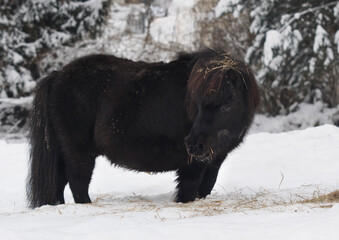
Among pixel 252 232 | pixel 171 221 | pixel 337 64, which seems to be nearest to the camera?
pixel 252 232

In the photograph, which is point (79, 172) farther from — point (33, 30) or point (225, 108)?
point (33, 30)

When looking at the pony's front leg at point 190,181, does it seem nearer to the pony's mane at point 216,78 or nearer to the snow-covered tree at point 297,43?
the pony's mane at point 216,78

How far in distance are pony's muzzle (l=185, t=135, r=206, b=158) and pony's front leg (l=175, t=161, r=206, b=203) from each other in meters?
0.47

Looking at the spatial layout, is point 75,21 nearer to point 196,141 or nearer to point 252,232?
point 196,141

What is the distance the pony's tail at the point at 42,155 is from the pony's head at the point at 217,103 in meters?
1.48

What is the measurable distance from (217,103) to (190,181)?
0.85 metres

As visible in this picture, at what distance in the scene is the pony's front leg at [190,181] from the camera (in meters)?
4.44

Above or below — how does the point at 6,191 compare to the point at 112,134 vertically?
below

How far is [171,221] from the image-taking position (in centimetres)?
308

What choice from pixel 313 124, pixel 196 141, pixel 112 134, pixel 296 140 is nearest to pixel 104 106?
pixel 112 134

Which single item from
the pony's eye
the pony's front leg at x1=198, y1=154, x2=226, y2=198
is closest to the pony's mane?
the pony's eye

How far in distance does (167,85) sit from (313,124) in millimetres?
8631

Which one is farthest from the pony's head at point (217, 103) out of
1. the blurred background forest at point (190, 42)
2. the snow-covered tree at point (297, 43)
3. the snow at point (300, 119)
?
the snow at point (300, 119)

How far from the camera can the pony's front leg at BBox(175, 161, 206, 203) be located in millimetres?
4438
